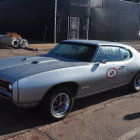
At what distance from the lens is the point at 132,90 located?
6.38 metres

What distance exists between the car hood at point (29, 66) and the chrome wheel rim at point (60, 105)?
1.77 feet

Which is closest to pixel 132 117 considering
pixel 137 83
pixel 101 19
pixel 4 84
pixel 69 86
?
pixel 69 86

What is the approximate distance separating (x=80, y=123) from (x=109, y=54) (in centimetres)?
189

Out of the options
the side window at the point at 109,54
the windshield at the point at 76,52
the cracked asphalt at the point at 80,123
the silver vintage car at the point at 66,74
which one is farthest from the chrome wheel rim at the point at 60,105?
the side window at the point at 109,54

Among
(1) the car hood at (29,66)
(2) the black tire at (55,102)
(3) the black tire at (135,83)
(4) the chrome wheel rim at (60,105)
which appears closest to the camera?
(1) the car hood at (29,66)

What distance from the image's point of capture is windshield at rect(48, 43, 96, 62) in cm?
506

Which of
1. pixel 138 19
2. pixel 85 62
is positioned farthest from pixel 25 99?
pixel 138 19

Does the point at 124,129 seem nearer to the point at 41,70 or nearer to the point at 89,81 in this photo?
the point at 89,81

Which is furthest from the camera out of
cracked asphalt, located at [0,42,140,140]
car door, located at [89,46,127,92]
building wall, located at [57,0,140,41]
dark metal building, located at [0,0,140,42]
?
building wall, located at [57,0,140,41]

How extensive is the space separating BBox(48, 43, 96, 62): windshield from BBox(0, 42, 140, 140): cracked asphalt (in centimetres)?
105

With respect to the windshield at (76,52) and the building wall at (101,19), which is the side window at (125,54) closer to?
the windshield at (76,52)

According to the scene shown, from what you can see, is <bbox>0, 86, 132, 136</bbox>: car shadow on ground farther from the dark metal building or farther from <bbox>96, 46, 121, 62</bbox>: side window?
the dark metal building

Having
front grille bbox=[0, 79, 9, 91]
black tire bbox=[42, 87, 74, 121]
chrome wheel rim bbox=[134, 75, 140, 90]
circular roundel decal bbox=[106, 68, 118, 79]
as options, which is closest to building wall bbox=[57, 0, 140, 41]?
chrome wheel rim bbox=[134, 75, 140, 90]

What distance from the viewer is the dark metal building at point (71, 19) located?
20531 millimetres
